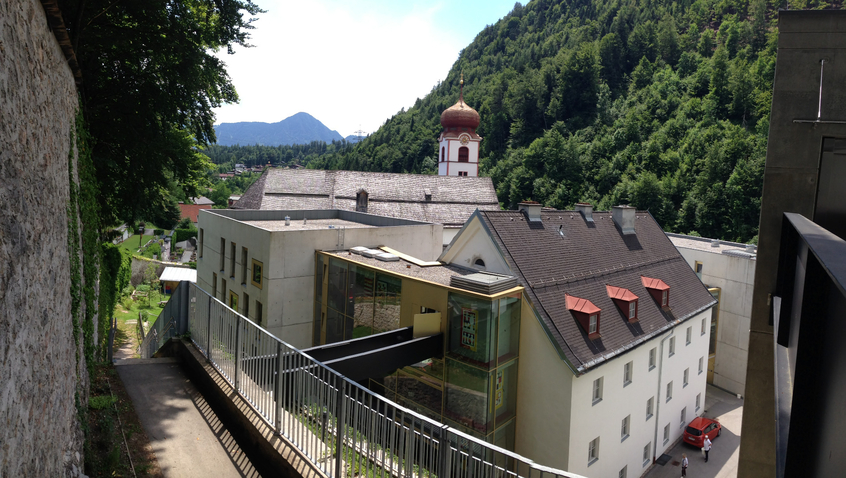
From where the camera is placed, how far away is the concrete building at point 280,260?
17.8 metres

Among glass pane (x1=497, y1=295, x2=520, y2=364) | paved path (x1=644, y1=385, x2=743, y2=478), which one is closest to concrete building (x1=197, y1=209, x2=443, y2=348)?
glass pane (x1=497, y1=295, x2=520, y2=364)

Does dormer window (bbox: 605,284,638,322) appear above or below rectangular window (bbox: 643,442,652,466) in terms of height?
above

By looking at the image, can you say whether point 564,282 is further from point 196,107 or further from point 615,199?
point 615,199

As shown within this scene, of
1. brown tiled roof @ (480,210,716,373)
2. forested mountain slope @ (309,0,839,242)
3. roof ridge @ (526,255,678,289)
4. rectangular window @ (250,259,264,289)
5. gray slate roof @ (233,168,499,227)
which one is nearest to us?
brown tiled roof @ (480,210,716,373)

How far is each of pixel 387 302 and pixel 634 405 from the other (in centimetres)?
917

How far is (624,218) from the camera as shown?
76.2 ft

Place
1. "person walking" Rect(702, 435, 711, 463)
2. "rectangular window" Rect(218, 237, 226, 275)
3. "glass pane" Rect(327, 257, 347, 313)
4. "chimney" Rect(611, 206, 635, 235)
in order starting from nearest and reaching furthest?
"glass pane" Rect(327, 257, 347, 313), "person walking" Rect(702, 435, 711, 463), "rectangular window" Rect(218, 237, 226, 275), "chimney" Rect(611, 206, 635, 235)

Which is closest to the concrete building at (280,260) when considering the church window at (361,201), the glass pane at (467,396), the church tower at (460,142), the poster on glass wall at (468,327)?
the glass pane at (467,396)

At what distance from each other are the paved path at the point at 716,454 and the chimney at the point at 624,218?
8451mm

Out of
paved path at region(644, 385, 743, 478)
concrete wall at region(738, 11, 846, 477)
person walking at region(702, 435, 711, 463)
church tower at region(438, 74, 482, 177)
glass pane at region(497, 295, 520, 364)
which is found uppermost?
church tower at region(438, 74, 482, 177)

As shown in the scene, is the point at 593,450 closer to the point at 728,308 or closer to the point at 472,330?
the point at 472,330

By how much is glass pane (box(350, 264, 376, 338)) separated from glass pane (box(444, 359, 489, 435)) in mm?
3337

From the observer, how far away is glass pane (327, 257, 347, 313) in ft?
56.6

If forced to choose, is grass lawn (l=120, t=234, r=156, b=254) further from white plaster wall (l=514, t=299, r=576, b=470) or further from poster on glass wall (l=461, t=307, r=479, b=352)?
white plaster wall (l=514, t=299, r=576, b=470)
